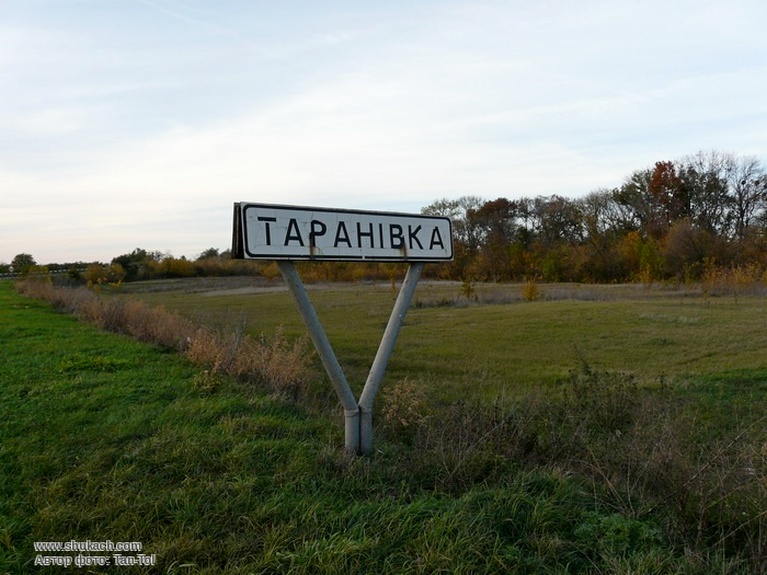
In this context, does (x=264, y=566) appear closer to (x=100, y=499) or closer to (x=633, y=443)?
(x=100, y=499)

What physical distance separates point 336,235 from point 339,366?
3.08ft

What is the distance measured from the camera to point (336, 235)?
4.23 m

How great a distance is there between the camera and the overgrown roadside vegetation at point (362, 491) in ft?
9.70

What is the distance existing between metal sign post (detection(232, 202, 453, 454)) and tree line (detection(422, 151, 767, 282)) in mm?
45956

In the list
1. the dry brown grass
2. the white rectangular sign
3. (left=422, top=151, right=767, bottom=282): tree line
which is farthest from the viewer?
(left=422, top=151, right=767, bottom=282): tree line

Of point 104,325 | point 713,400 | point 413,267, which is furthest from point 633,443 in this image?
point 104,325

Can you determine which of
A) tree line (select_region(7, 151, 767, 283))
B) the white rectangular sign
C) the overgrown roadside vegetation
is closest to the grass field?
the overgrown roadside vegetation

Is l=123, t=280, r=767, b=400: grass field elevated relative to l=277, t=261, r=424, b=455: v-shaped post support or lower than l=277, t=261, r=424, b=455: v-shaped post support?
lower

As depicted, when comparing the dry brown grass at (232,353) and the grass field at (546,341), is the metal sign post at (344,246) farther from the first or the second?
the dry brown grass at (232,353)

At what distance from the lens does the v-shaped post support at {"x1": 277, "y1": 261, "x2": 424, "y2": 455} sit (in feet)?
13.3

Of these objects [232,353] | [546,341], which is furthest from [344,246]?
[546,341]

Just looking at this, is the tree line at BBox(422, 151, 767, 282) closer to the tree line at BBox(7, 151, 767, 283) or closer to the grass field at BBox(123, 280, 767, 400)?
the tree line at BBox(7, 151, 767, 283)

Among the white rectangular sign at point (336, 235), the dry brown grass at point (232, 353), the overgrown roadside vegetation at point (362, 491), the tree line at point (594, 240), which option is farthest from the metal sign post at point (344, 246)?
the tree line at point (594, 240)

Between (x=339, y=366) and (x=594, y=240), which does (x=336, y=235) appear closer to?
(x=339, y=366)
